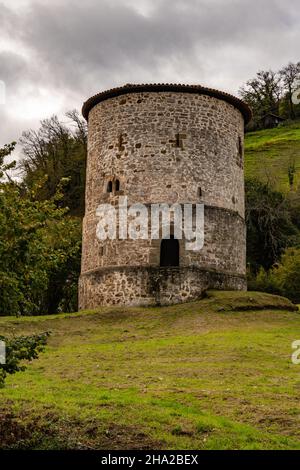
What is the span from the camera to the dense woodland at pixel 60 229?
10711mm

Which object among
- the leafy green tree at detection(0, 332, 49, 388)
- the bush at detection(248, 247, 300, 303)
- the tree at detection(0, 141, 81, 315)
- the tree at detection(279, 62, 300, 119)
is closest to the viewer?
the leafy green tree at detection(0, 332, 49, 388)

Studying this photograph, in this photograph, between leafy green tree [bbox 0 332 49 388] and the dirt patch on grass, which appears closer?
leafy green tree [bbox 0 332 49 388]

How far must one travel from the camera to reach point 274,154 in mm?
63750

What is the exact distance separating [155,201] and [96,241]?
3.04 meters

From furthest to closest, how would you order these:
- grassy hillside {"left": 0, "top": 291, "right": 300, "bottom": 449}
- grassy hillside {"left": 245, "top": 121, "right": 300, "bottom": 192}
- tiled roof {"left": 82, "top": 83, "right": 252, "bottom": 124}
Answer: grassy hillside {"left": 245, "top": 121, "right": 300, "bottom": 192} < tiled roof {"left": 82, "top": 83, "right": 252, "bottom": 124} < grassy hillside {"left": 0, "top": 291, "right": 300, "bottom": 449}

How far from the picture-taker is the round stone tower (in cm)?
2561

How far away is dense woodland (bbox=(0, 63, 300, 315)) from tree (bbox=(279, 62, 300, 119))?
22805mm

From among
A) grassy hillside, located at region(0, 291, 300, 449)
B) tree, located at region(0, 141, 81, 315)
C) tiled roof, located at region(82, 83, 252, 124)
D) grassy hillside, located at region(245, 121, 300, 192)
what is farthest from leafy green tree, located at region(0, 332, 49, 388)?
grassy hillside, located at region(245, 121, 300, 192)

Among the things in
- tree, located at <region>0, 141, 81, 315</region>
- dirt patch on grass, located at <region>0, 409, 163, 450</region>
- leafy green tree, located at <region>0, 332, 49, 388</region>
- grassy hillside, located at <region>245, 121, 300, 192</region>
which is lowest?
dirt patch on grass, located at <region>0, 409, 163, 450</region>

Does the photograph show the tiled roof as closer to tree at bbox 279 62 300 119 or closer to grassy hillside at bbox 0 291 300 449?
grassy hillside at bbox 0 291 300 449

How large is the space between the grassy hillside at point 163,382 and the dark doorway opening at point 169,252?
311cm

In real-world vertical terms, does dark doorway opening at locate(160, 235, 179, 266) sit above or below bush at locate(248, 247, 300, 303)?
above

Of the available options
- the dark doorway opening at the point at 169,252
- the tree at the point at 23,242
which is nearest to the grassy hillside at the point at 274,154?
the dark doorway opening at the point at 169,252

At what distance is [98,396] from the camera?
42.4 feet
